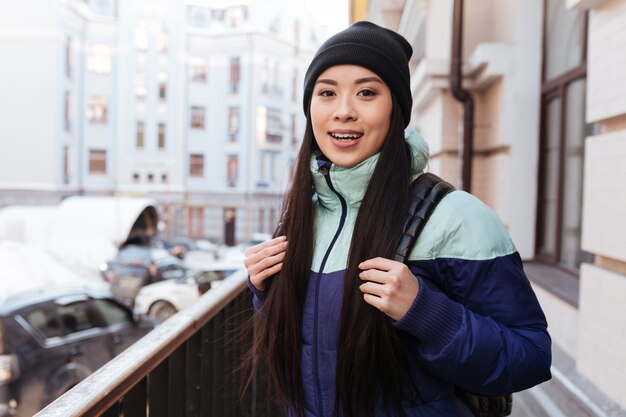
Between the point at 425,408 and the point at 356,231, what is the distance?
0.45 meters

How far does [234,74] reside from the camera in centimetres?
3800

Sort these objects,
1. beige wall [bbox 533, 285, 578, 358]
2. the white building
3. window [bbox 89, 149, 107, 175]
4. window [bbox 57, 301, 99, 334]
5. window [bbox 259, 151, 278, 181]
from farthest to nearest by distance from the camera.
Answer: window [bbox 259, 151, 278, 181] → window [bbox 89, 149, 107, 175] → the white building → window [bbox 57, 301, 99, 334] → beige wall [bbox 533, 285, 578, 358]

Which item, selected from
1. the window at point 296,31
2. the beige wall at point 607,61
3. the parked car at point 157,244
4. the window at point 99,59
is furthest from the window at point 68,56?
the beige wall at point 607,61

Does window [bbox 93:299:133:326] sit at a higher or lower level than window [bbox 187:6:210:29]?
lower

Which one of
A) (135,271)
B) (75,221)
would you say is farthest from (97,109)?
(135,271)

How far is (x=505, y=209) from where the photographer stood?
5.42 metres

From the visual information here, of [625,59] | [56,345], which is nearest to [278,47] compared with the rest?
[56,345]

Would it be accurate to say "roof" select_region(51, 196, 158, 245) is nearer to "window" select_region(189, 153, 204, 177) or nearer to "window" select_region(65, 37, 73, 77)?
"window" select_region(189, 153, 204, 177)

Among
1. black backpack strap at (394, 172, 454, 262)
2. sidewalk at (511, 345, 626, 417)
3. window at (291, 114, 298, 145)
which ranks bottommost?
sidewalk at (511, 345, 626, 417)

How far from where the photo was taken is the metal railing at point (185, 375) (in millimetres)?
1373

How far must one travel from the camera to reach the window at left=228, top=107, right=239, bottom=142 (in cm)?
3775

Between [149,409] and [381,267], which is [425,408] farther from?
[149,409]

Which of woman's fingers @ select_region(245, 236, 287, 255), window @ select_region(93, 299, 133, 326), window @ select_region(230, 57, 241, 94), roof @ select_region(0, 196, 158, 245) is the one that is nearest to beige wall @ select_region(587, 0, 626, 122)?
woman's fingers @ select_region(245, 236, 287, 255)

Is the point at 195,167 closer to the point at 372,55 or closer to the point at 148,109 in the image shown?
the point at 148,109
